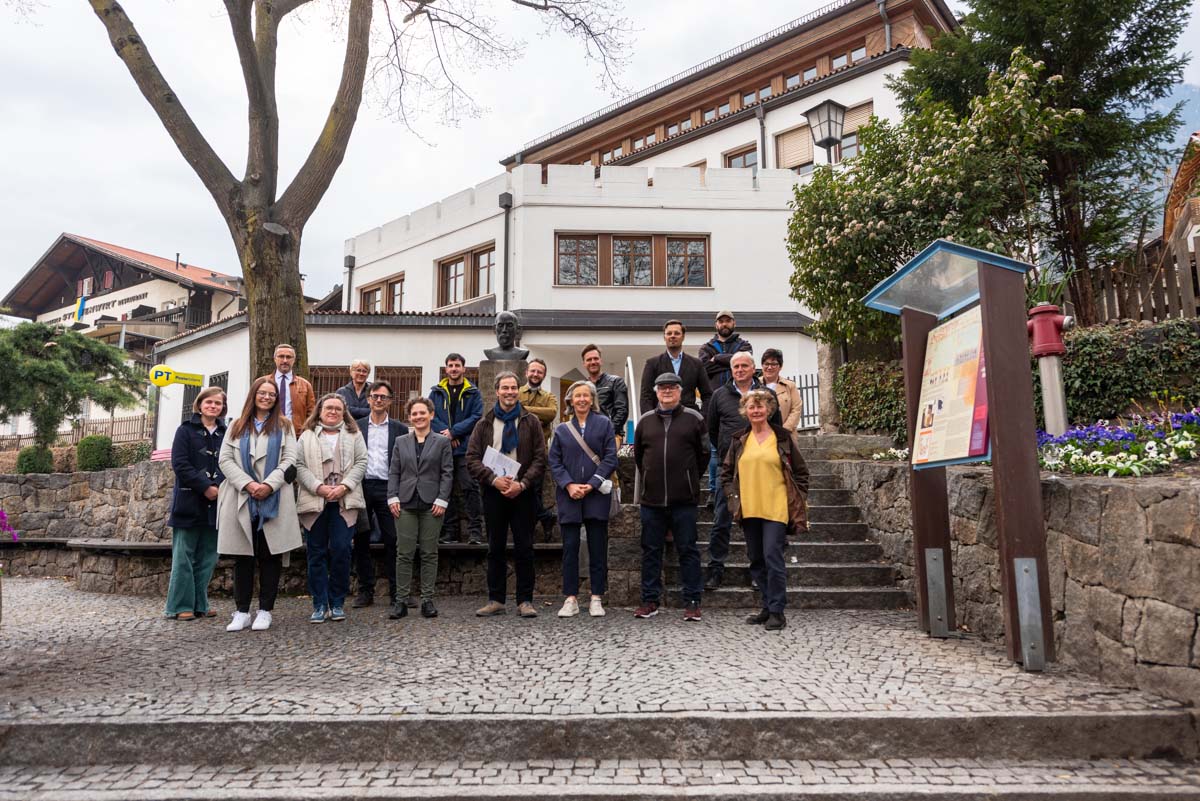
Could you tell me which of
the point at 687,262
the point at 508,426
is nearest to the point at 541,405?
the point at 508,426

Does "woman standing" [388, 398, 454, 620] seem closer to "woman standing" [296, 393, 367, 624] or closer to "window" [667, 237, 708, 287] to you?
"woman standing" [296, 393, 367, 624]

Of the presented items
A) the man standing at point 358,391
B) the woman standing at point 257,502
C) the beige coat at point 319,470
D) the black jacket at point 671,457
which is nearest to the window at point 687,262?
the man standing at point 358,391

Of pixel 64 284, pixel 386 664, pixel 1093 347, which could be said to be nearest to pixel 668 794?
pixel 386 664

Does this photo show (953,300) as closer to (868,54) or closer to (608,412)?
(608,412)

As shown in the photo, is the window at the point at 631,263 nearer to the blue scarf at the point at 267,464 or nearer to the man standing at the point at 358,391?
the man standing at the point at 358,391

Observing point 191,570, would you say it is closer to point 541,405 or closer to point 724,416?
point 541,405

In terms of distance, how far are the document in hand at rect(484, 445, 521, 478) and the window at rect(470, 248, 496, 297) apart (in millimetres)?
14654

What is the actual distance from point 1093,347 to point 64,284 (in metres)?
44.1

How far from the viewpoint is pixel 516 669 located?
4539 mm

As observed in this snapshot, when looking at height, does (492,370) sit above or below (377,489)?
above

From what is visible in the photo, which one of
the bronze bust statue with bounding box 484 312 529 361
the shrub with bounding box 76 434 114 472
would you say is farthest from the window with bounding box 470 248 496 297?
the bronze bust statue with bounding box 484 312 529 361

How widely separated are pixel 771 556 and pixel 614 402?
2.47 metres

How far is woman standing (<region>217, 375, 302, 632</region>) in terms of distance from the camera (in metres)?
6.05

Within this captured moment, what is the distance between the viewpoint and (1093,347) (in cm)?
720
